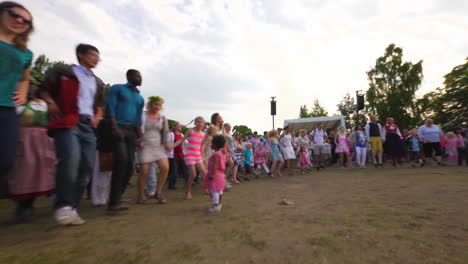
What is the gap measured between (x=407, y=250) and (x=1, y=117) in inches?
131

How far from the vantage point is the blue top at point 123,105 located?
3.39m

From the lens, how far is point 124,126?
3453 millimetres

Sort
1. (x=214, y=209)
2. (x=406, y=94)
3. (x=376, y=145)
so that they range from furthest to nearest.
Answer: (x=406, y=94) < (x=376, y=145) < (x=214, y=209)

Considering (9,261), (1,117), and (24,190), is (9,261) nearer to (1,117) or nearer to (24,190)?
(1,117)

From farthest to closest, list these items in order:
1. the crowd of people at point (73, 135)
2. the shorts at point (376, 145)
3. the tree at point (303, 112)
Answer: the tree at point (303, 112), the shorts at point (376, 145), the crowd of people at point (73, 135)

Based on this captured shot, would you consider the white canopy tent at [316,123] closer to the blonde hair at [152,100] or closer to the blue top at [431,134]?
the blue top at [431,134]

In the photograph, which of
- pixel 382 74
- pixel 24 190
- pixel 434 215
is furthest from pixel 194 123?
pixel 382 74

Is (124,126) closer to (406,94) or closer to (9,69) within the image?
(9,69)

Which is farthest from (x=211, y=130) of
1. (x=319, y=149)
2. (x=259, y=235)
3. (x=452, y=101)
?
(x=452, y=101)

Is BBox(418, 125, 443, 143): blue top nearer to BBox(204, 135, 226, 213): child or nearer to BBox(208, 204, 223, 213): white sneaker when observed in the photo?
BBox(204, 135, 226, 213): child

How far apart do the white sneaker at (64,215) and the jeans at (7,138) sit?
541 mm

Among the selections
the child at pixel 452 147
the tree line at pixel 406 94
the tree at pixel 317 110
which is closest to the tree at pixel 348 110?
the tree at pixel 317 110

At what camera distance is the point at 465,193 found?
3.94 metres

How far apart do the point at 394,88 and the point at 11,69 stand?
39.5m
